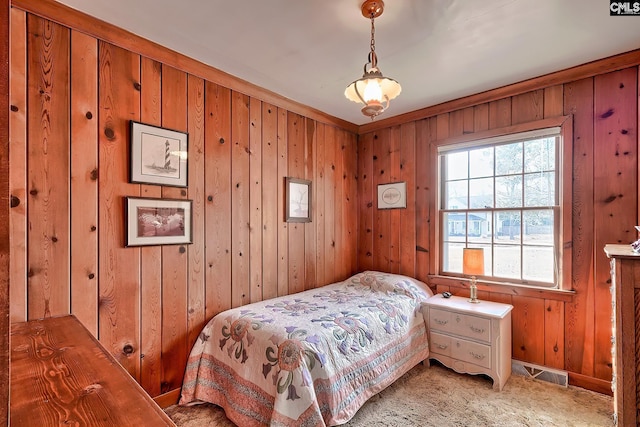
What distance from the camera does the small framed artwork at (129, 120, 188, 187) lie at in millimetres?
2084

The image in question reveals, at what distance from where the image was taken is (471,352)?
2.56 meters

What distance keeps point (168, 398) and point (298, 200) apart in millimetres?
2010

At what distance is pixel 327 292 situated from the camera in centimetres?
309

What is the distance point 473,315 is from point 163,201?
2614 millimetres

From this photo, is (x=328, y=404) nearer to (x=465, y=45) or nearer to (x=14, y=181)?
(x=14, y=181)

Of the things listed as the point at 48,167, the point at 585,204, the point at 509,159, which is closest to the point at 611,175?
the point at 585,204

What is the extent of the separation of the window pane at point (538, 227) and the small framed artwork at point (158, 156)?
117 inches

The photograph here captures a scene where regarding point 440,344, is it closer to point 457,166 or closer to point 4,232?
point 457,166

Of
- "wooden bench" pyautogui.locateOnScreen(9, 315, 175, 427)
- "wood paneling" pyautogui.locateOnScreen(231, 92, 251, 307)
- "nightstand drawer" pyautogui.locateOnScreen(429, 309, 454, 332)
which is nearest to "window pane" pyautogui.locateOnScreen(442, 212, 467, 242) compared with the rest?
"nightstand drawer" pyautogui.locateOnScreen(429, 309, 454, 332)

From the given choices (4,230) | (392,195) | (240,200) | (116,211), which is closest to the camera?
(4,230)

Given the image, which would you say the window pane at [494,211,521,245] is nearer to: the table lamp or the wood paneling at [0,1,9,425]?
the table lamp

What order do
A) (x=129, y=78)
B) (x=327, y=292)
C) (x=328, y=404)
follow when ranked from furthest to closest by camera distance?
1. (x=327, y=292)
2. (x=129, y=78)
3. (x=328, y=404)

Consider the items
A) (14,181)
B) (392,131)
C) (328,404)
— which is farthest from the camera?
(392,131)

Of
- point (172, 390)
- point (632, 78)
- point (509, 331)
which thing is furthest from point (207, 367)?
point (632, 78)
